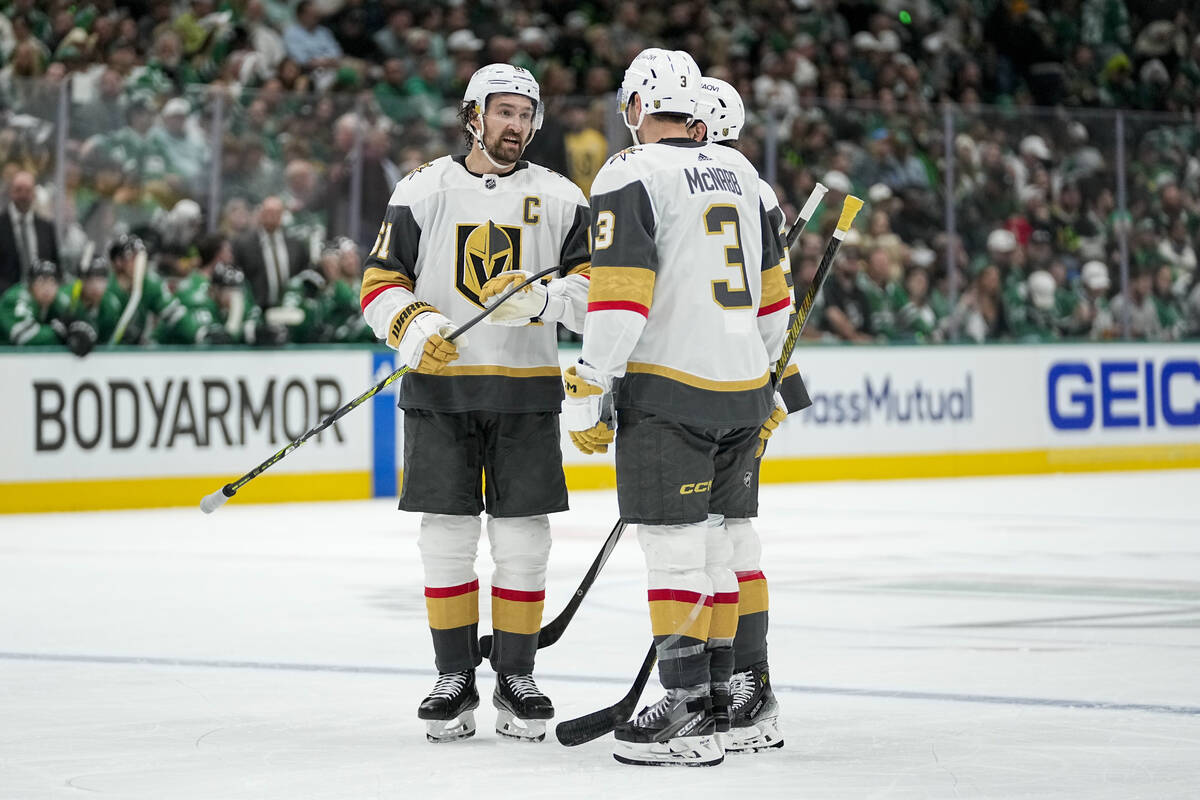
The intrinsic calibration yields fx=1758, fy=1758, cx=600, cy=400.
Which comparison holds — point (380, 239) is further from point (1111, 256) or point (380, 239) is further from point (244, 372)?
point (1111, 256)

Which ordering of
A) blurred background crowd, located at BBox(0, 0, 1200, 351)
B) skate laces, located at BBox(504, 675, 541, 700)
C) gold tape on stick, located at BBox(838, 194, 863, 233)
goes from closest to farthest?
skate laces, located at BBox(504, 675, 541, 700) < gold tape on stick, located at BBox(838, 194, 863, 233) < blurred background crowd, located at BBox(0, 0, 1200, 351)

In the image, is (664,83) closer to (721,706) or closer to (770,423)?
(770,423)

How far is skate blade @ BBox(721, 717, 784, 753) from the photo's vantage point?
11.5 feet

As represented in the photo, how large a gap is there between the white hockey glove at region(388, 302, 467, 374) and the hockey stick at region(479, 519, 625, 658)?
1.69 feet

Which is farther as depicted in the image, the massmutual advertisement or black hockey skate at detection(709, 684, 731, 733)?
the massmutual advertisement

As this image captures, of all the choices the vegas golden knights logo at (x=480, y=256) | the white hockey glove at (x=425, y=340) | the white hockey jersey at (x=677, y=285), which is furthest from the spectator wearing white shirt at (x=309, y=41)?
the white hockey jersey at (x=677, y=285)

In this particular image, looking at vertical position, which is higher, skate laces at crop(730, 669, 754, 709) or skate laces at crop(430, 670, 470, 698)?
skate laces at crop(730, 669, 754, 709)

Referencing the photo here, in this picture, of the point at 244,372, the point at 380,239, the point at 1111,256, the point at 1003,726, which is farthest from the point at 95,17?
the point at 1003,726

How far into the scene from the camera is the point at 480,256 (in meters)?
3.84

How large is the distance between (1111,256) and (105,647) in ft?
30.3

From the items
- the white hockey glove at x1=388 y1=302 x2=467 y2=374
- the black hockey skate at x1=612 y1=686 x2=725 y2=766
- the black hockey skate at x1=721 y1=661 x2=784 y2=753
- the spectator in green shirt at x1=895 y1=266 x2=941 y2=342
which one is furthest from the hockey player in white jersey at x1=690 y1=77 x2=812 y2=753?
the spectator in green shirt at x1=895 y1=266 x2=941 y2=342

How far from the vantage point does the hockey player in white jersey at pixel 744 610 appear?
356 centimetres

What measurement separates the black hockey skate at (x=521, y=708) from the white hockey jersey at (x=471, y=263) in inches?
23.3

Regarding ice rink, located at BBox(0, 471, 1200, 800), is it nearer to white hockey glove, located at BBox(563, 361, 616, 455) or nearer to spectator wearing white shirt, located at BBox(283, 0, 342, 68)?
white hockey glove, located at BBox(563, 361, 616, 455)
